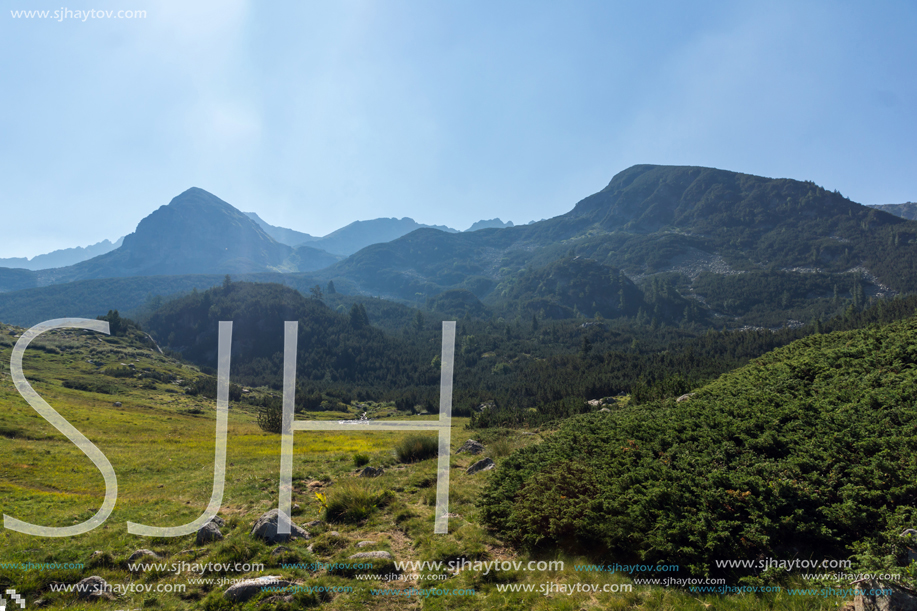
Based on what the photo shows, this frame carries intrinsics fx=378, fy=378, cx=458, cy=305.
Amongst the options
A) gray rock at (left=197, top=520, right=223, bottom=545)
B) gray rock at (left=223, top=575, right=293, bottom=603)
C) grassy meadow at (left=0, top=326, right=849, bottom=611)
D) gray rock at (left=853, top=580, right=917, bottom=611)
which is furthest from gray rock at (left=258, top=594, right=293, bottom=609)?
Result: gray rock at (left=853, top=580, right=917, bottom=611)

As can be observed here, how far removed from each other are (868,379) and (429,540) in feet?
52.6

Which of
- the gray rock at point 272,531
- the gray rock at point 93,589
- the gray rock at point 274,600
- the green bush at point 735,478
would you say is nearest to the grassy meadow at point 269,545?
the gray rock at point 274,600

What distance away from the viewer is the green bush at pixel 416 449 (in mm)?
21703

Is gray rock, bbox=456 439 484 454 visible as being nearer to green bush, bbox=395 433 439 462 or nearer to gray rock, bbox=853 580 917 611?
green bush, bbox=395 433 439 462

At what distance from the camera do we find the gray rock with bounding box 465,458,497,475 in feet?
60.5

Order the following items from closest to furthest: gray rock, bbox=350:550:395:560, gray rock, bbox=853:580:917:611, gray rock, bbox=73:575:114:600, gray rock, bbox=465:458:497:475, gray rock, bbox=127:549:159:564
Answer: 1. gray rock, bbox=853:580:917:611
2. gray rock, bbox=73:575:114:600
3. gray rock, bbox=350:550:395:560
4. gray rock, bbox=127:549:159:564
5. gray rock, bbox=465:458:497:475

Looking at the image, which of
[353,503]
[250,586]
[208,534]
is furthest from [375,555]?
[208,534]

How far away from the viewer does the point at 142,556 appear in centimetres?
1026

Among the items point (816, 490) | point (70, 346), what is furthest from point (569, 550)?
point (70, 346)

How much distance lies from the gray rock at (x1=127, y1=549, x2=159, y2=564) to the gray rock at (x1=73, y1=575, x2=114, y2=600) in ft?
3.58

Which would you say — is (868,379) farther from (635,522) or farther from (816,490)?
(635,522)

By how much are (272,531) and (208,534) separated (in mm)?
2118

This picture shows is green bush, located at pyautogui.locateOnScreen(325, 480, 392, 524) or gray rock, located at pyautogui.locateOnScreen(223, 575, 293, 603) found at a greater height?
gray rock, located at pyautogui.locateOnScreen(223, 575, 293, 603)

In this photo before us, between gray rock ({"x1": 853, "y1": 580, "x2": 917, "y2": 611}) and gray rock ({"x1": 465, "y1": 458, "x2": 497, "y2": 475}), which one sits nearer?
gray rock ({"x1": 853, "y1": 580, "x2": 917, "y2": 611})
